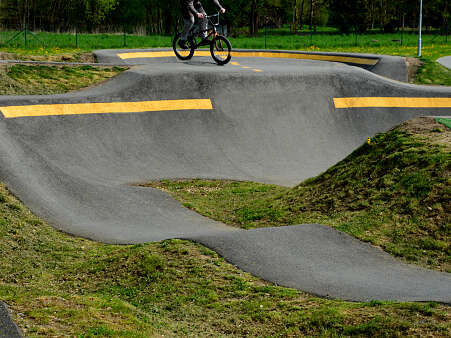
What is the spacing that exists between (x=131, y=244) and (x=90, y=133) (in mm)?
6362

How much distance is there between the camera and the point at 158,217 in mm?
11469

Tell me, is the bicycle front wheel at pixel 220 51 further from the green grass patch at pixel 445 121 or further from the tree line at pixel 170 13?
the tree line at pixel 170 13

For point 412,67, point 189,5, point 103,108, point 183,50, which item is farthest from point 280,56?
point 103,108

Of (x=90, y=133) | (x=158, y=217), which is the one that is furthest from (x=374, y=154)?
(x=90, y=133)

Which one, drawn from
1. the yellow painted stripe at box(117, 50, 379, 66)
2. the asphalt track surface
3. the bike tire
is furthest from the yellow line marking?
the yellow painted stripe at box(117, 50, 379, 66)

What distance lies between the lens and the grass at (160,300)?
5961mm

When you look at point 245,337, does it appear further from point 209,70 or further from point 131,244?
point 209,70

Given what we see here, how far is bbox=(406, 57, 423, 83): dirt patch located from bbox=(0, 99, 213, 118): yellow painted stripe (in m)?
11.3

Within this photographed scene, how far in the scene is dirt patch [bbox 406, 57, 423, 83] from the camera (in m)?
25.1

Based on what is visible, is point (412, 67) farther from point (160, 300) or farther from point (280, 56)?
point (160, 300)

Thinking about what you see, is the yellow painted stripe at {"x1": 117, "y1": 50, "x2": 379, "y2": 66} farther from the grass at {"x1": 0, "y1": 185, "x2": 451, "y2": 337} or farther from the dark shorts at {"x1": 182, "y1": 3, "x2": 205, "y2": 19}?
the grass at {"x1": 0, "y1": 185, "x2": 451, "y2": 337}

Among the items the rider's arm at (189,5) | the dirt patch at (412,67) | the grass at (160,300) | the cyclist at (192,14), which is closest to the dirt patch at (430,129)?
the grass at (160,300)

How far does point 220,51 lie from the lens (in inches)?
809

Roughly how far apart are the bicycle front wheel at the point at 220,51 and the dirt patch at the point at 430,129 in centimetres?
894
